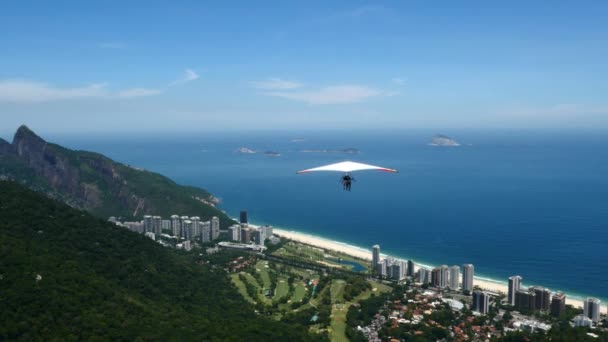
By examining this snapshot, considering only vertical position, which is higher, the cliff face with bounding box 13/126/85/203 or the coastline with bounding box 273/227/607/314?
the cliff face with bounding box 13/126/85/203

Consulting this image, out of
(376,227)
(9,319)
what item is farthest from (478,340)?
(376,227)

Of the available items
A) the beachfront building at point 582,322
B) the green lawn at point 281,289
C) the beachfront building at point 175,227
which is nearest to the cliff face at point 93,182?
the beachfront building at point 175,227

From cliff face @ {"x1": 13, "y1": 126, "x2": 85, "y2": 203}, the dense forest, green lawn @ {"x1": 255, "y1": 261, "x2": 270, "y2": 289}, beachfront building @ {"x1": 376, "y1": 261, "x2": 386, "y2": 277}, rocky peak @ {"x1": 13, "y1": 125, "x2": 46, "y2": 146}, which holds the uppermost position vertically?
rocky peak @ {"x1": 13, "y1": 125, "x2": 46, "y2": 146}

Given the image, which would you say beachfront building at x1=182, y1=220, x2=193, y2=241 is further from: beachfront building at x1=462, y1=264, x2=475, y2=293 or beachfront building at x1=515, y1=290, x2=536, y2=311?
beachfront building at x1=515, y1=290, x2=536, y2=311

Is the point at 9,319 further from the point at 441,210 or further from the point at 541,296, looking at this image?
the point at 441,210

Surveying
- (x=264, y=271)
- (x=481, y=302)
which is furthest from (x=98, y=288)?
(x=481, y=302)

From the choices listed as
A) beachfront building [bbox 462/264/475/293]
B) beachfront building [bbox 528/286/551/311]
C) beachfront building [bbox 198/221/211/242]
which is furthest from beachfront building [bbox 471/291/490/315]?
beachfront building [bbox 198/221/211/242]

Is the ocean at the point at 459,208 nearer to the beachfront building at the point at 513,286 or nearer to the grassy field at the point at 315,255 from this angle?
the grassy field at the point at 315,255
